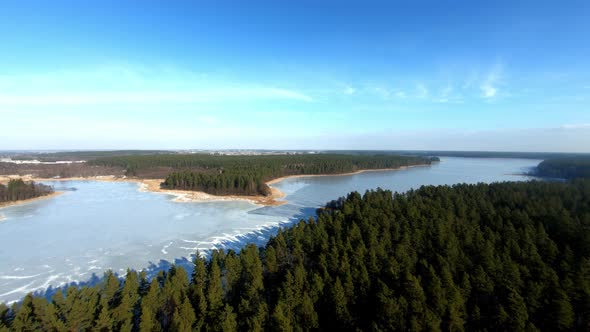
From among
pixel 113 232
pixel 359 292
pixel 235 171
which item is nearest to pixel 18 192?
pixel 113 232

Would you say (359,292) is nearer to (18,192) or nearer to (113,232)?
(113,232)

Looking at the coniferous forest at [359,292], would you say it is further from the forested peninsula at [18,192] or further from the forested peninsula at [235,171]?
the forested peninsula at [18,192]

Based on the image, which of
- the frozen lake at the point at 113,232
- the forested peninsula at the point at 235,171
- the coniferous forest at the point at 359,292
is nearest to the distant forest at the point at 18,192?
the frozen lake at the point at 113,232

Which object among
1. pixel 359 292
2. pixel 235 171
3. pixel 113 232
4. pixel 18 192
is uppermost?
pixel 235 171

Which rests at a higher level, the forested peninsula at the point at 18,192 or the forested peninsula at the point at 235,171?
the forested peninsula at the point at 235,171

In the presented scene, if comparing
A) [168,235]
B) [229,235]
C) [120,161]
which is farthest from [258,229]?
[120,161]

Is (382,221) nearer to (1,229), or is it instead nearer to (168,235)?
(168,235)
